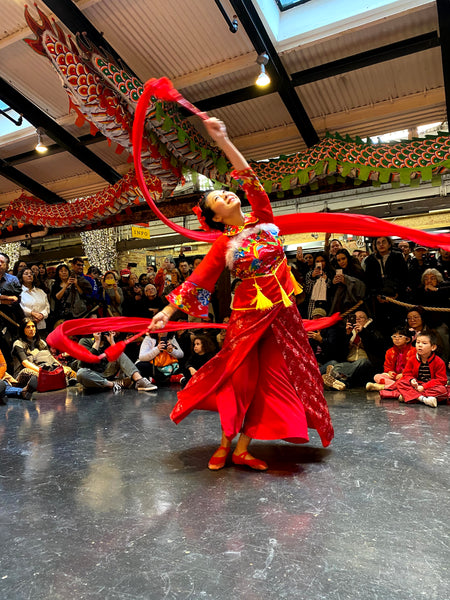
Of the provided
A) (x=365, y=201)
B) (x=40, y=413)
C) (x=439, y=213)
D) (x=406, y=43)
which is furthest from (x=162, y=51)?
(x=439, y=213)

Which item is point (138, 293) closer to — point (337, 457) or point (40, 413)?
point (40, 413)

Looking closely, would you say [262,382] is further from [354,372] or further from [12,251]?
[12,251]

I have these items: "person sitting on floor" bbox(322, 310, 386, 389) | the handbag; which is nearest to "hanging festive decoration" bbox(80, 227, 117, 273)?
the handbag

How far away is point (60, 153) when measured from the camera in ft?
19.7

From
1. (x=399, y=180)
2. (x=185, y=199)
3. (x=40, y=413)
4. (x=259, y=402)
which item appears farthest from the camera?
(x=185, y=199)

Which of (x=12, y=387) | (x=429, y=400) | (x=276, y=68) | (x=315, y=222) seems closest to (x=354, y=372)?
(x=429, y=400)

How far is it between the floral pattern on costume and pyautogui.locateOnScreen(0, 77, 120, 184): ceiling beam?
4073 mm

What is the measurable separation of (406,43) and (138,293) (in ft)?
13.3

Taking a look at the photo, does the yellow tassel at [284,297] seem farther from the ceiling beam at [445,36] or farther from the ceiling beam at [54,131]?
the ceiling beam at [54,131]

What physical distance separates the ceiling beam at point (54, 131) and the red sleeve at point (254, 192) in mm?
4005

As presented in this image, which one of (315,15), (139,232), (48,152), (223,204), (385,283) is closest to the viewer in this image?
(223,204)

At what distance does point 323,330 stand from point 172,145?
259 cm

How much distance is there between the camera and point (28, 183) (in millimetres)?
6562

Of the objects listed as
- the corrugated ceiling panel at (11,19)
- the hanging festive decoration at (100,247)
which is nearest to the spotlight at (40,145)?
the corrugated ceiling panel at (11,19)
